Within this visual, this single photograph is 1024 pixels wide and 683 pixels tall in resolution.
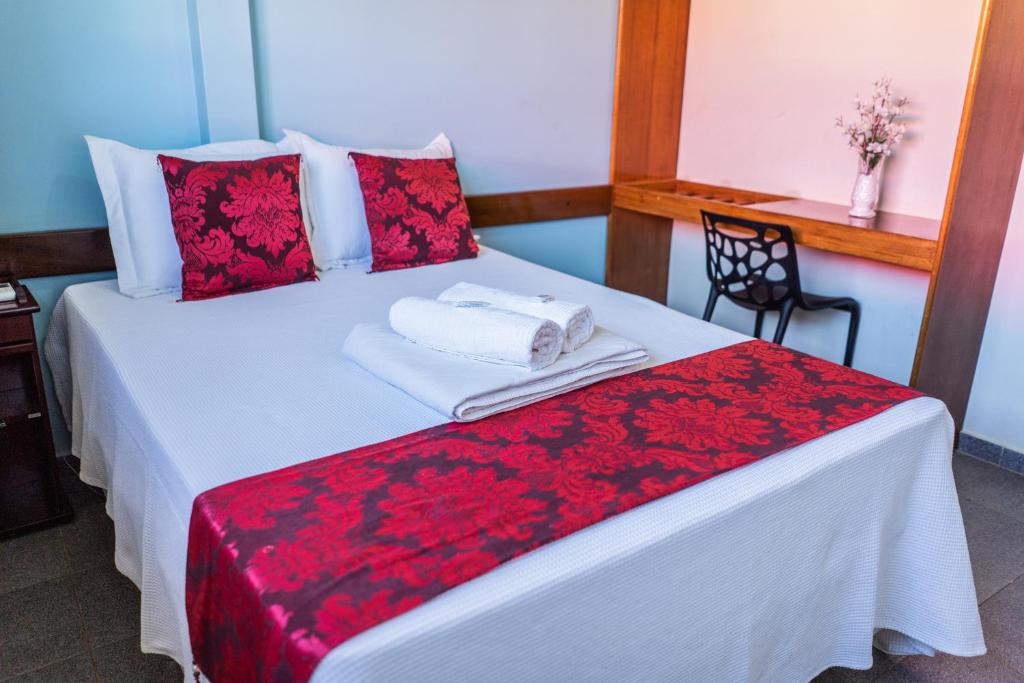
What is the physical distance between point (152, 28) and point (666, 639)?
7.58ft

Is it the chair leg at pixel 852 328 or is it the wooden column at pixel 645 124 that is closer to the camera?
the chair leg at pixel 852 328

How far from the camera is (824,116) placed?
10.5 ft

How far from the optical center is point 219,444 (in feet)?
Result: 4.44

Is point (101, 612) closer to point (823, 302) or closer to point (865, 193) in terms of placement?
point (823, 302)

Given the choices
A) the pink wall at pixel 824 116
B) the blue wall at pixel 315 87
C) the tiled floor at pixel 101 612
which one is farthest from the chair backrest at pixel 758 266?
the tiled floor at pixel 101 612

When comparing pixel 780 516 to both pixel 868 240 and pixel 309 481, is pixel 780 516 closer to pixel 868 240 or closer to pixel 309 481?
pixel 309 481

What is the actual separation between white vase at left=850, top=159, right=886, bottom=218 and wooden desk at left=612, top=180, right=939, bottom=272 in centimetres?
4

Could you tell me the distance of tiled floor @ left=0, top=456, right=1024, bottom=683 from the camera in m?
1.69

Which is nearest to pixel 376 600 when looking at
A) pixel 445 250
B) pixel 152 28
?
pixel 445 250

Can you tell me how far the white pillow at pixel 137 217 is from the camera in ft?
7.48

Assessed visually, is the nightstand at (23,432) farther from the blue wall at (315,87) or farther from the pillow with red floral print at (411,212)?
the pillow with red floral print at (411,212)

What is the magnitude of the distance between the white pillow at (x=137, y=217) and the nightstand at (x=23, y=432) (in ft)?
0.94

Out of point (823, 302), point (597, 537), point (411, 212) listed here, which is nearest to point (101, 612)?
point (597, 537)

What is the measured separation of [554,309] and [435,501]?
2.15 ft
